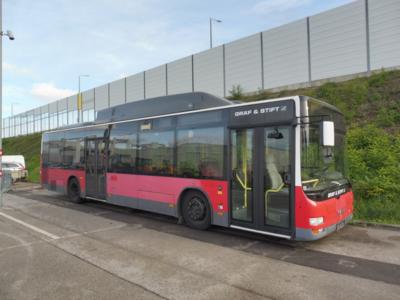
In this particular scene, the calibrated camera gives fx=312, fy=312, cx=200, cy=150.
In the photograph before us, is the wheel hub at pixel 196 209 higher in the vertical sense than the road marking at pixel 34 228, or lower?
higher

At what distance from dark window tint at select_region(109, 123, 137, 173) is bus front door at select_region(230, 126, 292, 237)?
3.58 meters

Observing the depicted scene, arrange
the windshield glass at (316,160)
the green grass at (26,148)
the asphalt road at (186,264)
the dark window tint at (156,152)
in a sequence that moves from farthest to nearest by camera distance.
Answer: the green grass at (26,148), the dark window tint at (156,152), the windshield glass at (316,160), the asphalt road at (186,264)

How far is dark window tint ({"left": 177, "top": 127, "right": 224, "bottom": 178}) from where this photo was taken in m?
6.89

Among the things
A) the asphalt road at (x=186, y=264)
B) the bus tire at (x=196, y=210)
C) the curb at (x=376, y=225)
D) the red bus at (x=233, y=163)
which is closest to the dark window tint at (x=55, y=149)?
the red bus at (x=233, y=163)

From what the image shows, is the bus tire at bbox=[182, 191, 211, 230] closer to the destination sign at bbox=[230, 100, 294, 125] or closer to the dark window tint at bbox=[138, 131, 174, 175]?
the dark window tint at bbox=[138, 131, 174, 175]

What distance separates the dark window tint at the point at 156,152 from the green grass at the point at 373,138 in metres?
5.17

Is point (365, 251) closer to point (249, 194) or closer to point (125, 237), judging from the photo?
point (249, 194)

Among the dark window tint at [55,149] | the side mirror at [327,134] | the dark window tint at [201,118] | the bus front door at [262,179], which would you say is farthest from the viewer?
the dark window tint at [55,149]

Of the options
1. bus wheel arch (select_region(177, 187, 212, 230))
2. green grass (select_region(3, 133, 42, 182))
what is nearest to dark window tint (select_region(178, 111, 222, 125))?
bus wheel arch (select_region(177, 187, 212, 230))

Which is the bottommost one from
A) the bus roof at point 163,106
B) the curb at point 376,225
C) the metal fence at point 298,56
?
the curb at point 376,225

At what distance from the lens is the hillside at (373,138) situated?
8523 millimetres

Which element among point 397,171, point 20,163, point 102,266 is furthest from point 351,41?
point 20,163

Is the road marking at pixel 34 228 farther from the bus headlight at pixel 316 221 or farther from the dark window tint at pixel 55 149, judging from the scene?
the bus headlight at pixel 316 221

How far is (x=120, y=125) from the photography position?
9695 millimetres
